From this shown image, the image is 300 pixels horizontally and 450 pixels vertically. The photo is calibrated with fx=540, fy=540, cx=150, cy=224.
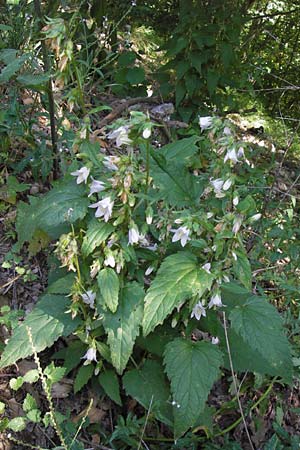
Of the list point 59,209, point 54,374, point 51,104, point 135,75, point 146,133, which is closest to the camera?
point 146,133

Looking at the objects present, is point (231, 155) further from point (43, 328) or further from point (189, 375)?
point (43, 328)

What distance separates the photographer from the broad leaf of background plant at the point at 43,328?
2266 millimetres

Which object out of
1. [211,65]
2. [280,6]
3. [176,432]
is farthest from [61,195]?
[280,6]

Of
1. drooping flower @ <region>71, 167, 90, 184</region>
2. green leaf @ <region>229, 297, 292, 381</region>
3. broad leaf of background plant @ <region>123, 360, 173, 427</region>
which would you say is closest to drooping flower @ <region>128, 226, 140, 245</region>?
drooping flower @ <region>71, 167, 90, 184</region>

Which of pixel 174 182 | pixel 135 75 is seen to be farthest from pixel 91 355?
pixel 135 75

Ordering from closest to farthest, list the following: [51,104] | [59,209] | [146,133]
A: [146,133] → [59,209] → [51,104]

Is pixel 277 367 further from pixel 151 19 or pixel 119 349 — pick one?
pixel 151 19

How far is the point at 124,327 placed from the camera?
7.23 ft

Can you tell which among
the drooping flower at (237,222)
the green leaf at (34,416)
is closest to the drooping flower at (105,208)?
the drooping flower at (237,222)

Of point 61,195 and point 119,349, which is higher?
point 61,195

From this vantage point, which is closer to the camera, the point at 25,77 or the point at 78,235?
the point at 78,235

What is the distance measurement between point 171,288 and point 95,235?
365 millimetres

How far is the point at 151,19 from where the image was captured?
19.0 feet

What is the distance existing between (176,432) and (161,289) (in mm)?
606
